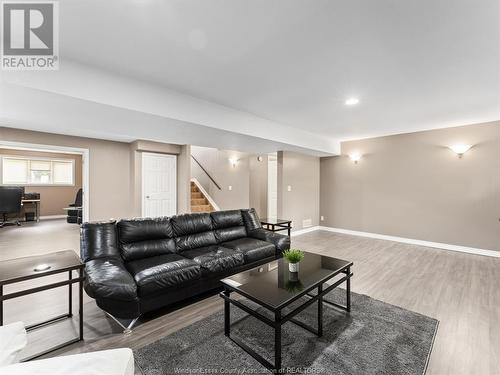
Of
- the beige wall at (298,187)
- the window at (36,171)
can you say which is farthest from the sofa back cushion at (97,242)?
the window at (36,171)

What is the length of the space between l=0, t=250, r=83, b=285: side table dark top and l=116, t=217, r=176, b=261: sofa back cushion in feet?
1.88

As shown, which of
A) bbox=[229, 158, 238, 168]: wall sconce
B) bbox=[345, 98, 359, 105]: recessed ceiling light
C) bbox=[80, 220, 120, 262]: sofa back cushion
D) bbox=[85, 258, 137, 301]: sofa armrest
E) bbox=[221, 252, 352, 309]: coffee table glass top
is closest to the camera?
bbox=[221, 252, 352, 309]: coffee table glass top

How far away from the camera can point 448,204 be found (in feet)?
15.5

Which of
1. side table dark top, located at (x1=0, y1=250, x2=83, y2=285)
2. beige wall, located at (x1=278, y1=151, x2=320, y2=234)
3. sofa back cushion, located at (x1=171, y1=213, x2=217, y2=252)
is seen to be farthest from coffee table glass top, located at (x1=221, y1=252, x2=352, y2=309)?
beige wall, located at (x1=278, y1=151, x2=320, y2=234)

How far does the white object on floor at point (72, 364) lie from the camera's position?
80 cm

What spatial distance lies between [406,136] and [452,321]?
164 inches

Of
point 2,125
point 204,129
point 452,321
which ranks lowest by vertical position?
point 452,321

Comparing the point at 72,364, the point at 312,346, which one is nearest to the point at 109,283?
the point at 72,364

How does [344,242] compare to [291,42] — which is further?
[344,242]

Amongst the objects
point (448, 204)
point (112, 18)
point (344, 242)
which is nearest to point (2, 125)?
point (112, 18)

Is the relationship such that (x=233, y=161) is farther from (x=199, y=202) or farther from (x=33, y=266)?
(x=33, y=266)

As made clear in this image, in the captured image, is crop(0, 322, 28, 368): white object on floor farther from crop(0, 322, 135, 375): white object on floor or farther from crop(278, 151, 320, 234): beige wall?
crop(278, 151, 320, 234): beige wall

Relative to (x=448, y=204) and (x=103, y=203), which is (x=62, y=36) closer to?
(x=103, y=203)

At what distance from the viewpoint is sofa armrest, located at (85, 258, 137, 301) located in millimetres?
1921
